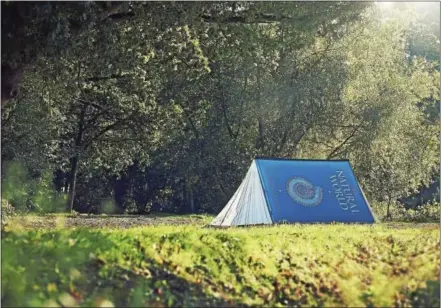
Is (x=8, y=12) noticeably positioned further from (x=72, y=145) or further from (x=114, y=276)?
(x=72, y=145)

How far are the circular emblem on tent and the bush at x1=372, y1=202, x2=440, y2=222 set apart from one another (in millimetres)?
8594

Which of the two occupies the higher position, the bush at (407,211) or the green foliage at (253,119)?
the green foliage at (253,119)

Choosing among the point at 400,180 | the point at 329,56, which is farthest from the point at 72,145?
the point at 400,180

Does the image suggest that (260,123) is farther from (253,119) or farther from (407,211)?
(407,211)

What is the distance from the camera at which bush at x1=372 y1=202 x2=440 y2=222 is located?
3049 centimetres

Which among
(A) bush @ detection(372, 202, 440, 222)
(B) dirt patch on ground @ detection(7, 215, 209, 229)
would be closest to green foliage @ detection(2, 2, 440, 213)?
(A) bush @ detection(372, 202, 440, 222)

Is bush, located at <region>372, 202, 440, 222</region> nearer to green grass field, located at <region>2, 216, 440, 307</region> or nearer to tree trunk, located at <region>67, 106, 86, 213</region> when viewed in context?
tree trunk, located at <region>67, 106, 86, 213</region>

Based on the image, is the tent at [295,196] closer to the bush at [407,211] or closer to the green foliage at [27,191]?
the bush at [407,211]

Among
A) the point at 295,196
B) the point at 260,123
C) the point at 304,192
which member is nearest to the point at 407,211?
the point at 260,123

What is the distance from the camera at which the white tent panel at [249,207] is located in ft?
69.3

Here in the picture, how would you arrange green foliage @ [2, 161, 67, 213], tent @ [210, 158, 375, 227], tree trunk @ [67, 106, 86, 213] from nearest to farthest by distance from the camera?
A: tent @ [210, 158, 375, 227]
green foliage @ [2, 161, 67, 213]
tree trunk @ [67, 106, 86, 213]

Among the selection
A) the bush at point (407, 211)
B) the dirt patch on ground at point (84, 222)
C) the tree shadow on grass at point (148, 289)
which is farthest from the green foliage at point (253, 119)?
the tree shadow on grass at point (148, 289)

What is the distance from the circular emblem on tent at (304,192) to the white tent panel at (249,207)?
99 cm

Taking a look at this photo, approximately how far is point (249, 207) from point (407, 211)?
2099 cm
